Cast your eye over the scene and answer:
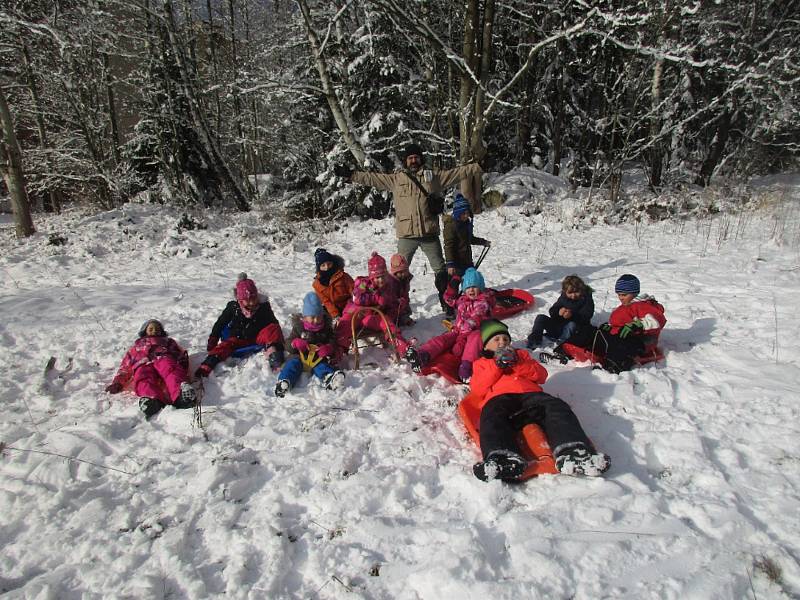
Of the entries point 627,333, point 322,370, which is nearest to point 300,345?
point 322,370

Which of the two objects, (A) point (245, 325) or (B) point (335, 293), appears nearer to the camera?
(A) point (245, 325)

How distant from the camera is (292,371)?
401cm

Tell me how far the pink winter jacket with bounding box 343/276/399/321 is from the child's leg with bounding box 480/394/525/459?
2.10m

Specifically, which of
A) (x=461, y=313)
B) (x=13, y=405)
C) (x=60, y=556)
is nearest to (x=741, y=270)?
(x=461, y=313)

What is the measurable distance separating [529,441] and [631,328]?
6.26 ft

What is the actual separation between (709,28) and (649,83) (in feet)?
5.27

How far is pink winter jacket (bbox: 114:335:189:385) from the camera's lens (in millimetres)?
4081

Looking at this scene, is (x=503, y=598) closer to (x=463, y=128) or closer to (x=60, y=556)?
(x=60, y=556)

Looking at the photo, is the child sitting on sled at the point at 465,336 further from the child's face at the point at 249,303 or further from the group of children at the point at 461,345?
the child's face at the point at 249,303

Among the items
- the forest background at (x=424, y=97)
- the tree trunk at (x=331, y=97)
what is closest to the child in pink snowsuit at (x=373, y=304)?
the tree trunk at (x=331, y=97)

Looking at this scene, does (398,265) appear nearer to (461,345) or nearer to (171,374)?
(461,345)

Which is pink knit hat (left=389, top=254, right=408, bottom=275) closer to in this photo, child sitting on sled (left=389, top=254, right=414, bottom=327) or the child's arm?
child sitting on sled (left=389, top=254, right=414, bottom=327)

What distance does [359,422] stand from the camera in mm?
3414

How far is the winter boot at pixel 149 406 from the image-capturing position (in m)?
3.53
